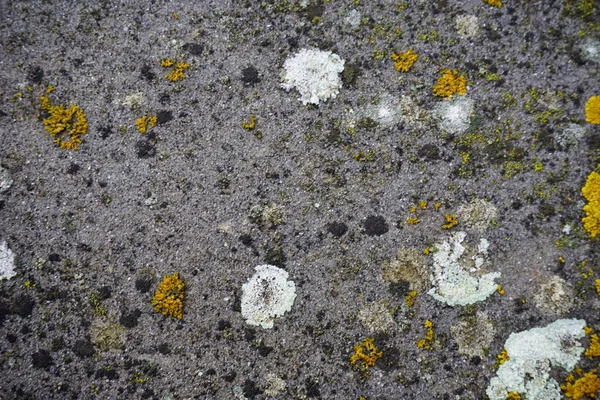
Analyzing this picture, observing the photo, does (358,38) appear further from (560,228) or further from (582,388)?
(582,388)

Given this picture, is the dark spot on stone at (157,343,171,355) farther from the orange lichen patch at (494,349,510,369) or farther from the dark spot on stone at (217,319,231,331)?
the orange lichen patch at (494,349,510,369)

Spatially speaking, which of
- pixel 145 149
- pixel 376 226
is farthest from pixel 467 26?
pixel 145 149

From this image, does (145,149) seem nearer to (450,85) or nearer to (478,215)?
(450,85)

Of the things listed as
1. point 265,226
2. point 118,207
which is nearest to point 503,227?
point 265,226

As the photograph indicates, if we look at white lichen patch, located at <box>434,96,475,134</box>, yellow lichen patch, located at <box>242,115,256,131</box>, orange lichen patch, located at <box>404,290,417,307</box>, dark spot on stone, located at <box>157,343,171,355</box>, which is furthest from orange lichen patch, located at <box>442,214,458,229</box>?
dark spot on stone, located at <box>157,343,171,355</box>

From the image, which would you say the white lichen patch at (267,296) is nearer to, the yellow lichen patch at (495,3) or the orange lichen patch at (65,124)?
the orange lichen patch at (65,124)

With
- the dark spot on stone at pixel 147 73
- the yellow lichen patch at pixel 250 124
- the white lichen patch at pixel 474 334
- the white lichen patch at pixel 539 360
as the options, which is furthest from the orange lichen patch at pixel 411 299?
the dark spot on stone at pixel 147 73

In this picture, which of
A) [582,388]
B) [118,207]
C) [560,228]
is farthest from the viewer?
[118,207]
